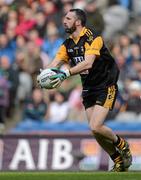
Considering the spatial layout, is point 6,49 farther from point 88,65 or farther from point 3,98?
point 88,65

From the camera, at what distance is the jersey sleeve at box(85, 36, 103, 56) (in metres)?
10.7

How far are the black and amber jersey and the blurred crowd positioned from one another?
3601 mm

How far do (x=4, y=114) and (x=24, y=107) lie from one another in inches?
17.1

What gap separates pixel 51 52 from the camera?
1698cm

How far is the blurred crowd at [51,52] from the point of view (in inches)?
607

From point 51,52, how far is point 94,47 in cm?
627

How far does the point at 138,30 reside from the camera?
54.2ft

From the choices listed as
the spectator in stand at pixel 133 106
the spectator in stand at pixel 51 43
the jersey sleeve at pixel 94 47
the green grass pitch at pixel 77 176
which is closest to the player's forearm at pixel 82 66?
the jersey sleeve at pixel 94 47

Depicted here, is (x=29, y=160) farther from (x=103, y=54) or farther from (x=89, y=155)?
(x=103, y=54)

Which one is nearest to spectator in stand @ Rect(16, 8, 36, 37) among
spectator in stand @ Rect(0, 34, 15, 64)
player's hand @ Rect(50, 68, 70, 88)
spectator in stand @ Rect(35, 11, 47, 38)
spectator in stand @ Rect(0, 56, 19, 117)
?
spectator in stand @ Rect(35, 11, 47, 38)

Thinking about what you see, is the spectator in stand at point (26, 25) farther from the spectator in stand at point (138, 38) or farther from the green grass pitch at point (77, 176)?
the green grass pitch at point (77, 176)

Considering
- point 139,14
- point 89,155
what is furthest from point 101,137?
point 139,14

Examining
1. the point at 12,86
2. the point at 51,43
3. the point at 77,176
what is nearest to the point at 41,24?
the point at 51,43

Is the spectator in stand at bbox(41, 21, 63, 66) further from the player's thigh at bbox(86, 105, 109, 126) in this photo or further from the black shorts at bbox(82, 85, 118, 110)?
the player's thigh at bbox(86, 105, 109, 126)
